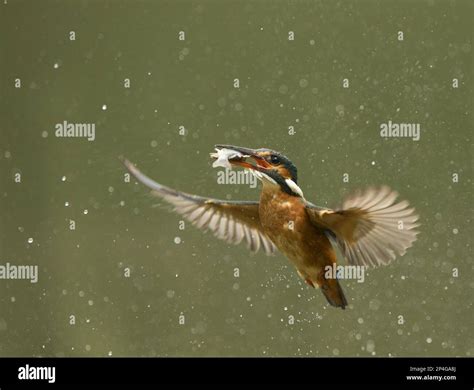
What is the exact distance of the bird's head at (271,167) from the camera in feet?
6.99

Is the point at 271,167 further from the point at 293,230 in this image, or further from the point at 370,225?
the point at 370,225

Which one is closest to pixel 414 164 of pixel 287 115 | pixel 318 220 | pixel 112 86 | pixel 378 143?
pixel 378 143

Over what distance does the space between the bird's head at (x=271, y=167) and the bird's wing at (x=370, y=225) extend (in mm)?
77

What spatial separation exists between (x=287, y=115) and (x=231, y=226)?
634mm

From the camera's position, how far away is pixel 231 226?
2.42m

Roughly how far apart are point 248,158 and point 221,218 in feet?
0.96

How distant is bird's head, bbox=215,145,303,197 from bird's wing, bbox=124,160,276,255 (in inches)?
8.8

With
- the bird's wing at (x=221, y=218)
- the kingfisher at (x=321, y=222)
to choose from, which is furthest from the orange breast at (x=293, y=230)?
the bird's wing at (x=221, y=218)

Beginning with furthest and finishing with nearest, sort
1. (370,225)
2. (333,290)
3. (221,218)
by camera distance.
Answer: (221,218), (333,290), (370,225)

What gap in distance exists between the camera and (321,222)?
217cm

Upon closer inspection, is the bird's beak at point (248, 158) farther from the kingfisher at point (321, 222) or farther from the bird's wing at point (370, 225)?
the bird's wing at point (370, 225)

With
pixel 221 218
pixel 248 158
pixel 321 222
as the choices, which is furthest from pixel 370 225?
pixel 221 218

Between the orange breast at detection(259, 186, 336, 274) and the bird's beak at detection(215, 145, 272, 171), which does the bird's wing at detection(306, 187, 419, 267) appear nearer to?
the orange breast at detection(259, 186, 336, 274)

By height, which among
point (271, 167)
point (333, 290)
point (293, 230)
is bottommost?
point (333, 290)
